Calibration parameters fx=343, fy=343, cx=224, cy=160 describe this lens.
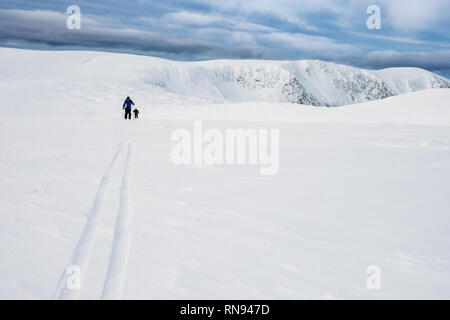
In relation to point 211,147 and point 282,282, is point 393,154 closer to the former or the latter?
point 211,147

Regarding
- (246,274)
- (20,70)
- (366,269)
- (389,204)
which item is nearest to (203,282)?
(246,274)

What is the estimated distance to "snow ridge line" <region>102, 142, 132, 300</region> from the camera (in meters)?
2.87

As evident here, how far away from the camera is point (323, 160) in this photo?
8.75 metres

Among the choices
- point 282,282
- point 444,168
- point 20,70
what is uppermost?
point 20,70

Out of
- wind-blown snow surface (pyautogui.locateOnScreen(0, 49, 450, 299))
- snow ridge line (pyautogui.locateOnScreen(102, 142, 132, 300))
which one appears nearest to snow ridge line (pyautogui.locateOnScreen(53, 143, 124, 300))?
wind-blown snow surface (pyautogui.locateOnScreen(0, 49, 450, 299))

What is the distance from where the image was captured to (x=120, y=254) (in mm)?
3455

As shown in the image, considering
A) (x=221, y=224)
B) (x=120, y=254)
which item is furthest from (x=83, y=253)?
(x=221, y=224)

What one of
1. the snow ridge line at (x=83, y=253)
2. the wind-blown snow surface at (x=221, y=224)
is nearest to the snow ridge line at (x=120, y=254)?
the wind-blown snow surface at (x=221, y=224)

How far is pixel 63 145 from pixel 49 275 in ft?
25.6

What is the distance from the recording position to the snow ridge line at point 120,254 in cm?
287

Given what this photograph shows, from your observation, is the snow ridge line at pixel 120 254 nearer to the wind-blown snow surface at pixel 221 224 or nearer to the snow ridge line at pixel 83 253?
the wind-blown snow surface at pixel 221 224

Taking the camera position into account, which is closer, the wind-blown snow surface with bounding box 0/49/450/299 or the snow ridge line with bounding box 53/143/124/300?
the snow ridge line with bounding box 53/143/124/300

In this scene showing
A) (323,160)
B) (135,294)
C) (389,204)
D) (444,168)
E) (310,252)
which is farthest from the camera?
(323,160)

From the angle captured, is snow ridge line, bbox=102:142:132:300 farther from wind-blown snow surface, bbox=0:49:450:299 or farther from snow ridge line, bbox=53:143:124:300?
snow ridge line, bbox=53:143:124:300
